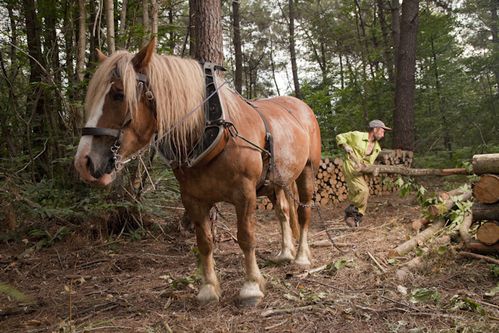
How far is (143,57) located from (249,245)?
5.29ft

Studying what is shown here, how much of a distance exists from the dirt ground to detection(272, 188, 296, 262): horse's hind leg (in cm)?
15

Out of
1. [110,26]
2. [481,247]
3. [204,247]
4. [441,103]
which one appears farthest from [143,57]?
[441,103]

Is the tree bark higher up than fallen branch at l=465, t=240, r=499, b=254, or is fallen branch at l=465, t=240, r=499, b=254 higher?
the tree bark

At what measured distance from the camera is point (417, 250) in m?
4.08

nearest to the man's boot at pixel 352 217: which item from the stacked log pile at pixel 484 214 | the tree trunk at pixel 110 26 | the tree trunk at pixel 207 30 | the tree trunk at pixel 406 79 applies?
the stacked log pile at pixel 484 214

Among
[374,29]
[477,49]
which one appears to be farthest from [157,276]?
[477,49]

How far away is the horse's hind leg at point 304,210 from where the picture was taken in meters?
4.13

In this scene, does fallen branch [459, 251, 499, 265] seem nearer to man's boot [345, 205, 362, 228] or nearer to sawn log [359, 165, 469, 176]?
sawn log [359, 165, 469, 176]

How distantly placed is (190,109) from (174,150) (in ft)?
1.03

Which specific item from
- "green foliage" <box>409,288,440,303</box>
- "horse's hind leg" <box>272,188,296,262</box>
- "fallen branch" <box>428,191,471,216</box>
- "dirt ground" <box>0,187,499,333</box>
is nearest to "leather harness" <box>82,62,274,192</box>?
"dirt ground" <box>0,187,499,333</box>

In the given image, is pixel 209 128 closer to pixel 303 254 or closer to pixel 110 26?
pixel 303 254

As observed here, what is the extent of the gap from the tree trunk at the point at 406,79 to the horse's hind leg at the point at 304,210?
740 cm

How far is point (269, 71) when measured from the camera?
31281 mm

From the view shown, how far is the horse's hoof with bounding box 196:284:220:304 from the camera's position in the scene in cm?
311
